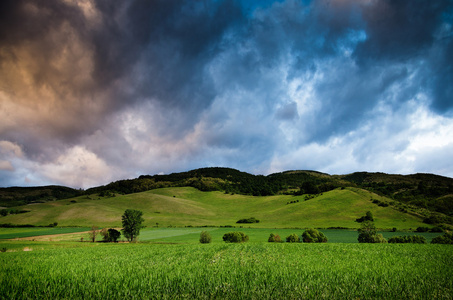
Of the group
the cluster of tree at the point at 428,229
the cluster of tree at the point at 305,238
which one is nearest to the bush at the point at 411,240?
the cluster of tree at the point at 305,238

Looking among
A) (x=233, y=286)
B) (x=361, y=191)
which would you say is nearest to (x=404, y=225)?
(x=361, y=191)

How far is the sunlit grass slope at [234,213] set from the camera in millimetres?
104250

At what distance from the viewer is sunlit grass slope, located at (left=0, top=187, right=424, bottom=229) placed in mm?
104250

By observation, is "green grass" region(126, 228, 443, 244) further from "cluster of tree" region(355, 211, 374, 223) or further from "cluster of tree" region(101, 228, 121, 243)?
"cluster of tree" region(355, 211, 374, 223)

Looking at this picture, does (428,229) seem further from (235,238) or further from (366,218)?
(235,238)

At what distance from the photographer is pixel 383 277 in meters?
10.9

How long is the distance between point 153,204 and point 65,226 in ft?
178

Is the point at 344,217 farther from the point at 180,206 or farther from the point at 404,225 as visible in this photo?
the point at 180,206

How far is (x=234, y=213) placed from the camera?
150 metres

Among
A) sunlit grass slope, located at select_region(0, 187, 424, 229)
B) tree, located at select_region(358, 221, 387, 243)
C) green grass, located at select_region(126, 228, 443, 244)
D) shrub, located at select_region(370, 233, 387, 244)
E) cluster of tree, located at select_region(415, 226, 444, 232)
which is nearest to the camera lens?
shrub, located at select_region(370, 233, 387, 244)

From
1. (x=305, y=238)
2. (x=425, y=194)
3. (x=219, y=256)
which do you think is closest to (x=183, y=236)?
(x=305, y=238)

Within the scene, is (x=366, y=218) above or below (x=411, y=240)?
above

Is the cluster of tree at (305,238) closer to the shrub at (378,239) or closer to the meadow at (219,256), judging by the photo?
the meadow at (219,256)

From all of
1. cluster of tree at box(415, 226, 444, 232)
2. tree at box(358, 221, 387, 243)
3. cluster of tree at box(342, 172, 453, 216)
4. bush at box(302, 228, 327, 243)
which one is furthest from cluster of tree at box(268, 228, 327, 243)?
cluster of tree at box(342, 172, 453, 216)
